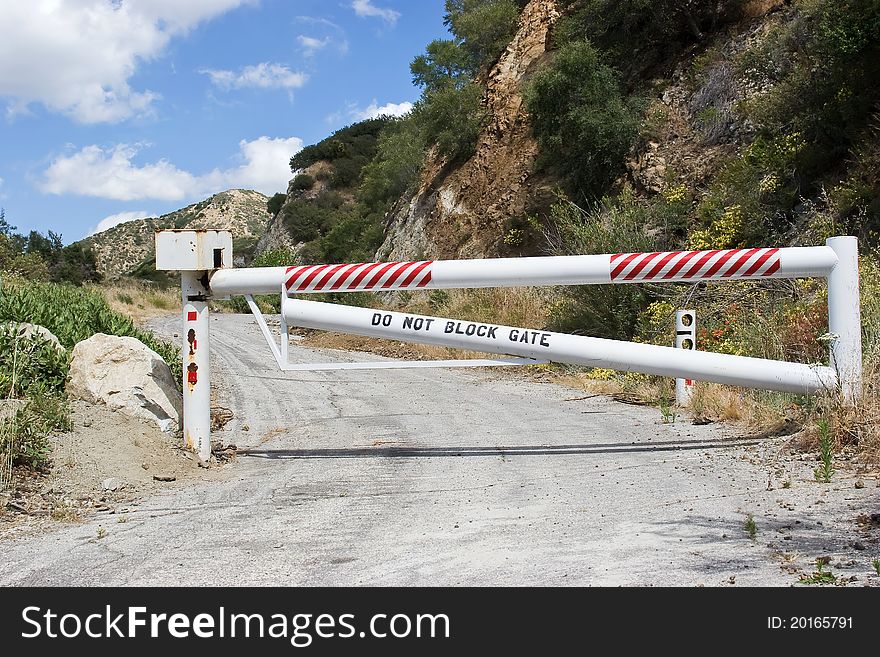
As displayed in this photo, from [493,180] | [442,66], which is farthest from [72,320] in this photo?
[442,66]

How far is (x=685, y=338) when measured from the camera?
10.2 meters

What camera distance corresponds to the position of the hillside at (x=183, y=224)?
361 feet

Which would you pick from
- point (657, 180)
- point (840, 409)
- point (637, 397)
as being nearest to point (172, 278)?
point (657, 180)

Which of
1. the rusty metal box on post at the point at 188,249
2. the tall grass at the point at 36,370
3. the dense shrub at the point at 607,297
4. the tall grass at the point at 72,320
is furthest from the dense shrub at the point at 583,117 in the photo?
the rusty metal box on post at the point at 188,249

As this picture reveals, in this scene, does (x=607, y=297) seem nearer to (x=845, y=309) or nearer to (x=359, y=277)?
(x=845, y=309)

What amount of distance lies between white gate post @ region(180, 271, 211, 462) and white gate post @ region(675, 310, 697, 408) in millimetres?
5345

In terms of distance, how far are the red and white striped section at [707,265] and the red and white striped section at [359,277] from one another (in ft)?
5.68

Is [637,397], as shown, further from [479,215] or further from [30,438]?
[479,215]

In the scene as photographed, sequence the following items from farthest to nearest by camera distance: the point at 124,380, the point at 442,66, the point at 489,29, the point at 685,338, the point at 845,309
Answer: the point at 442,66 → the point at 489,29 → the point at 685,338 → the point at 124,380 → the point at 845,309

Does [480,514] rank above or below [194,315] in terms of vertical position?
below

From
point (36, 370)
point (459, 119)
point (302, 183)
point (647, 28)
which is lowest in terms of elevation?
point (36, 370)

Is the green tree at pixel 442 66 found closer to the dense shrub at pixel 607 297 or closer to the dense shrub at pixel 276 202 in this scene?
the dense shrub at pixel 607 297

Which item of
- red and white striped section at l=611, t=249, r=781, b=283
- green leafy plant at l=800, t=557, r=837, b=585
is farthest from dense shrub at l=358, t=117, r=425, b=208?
green leafy plant at l=800, t=557, r=837, b=585

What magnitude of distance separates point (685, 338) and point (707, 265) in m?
2.84
